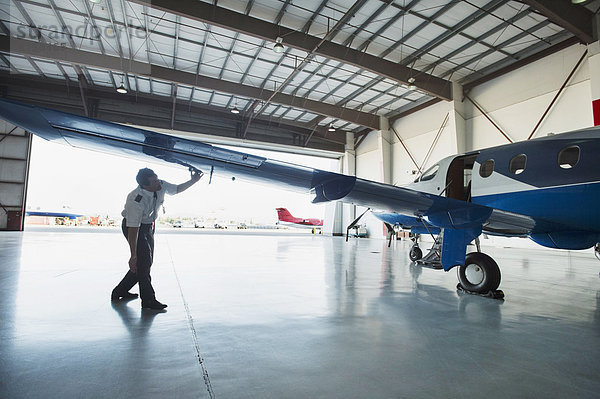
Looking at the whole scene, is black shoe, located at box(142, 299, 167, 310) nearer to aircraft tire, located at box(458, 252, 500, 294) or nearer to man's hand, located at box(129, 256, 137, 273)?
man's hand, located at box(129, 256, 137, 273)

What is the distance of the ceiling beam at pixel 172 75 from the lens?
54.0 feet

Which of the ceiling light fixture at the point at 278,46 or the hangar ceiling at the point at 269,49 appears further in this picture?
the ceiling light fixture at the point at 278,46

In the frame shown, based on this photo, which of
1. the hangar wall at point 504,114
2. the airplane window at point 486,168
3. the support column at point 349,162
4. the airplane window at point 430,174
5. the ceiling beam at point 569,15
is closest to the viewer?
the airplane window at point 486,168

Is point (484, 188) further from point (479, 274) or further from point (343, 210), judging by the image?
point (343, 210)

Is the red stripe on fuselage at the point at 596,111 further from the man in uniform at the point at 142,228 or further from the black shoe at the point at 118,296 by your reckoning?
the black shoe at the point at 118,296

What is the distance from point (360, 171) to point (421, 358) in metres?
28.8

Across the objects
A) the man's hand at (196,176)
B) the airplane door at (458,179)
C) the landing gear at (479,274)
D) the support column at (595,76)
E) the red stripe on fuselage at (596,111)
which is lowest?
the landing gear at (479,274)

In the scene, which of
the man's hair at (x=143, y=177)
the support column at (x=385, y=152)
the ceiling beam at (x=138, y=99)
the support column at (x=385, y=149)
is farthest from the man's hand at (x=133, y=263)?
the ceiling beam at (x=138, y=99)

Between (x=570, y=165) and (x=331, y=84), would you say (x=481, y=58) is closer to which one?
(x=331, y=84)

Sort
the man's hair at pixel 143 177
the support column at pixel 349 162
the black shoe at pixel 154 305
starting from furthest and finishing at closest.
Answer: the support column at pixel 349 162 → the man's hair at pixel 143 177 → the black shoe at pixel 154 305

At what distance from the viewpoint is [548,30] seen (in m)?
14.8

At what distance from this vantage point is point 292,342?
270cm

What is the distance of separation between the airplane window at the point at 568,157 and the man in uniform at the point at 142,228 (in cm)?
594

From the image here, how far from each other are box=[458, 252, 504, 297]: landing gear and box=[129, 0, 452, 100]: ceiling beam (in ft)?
43.7
